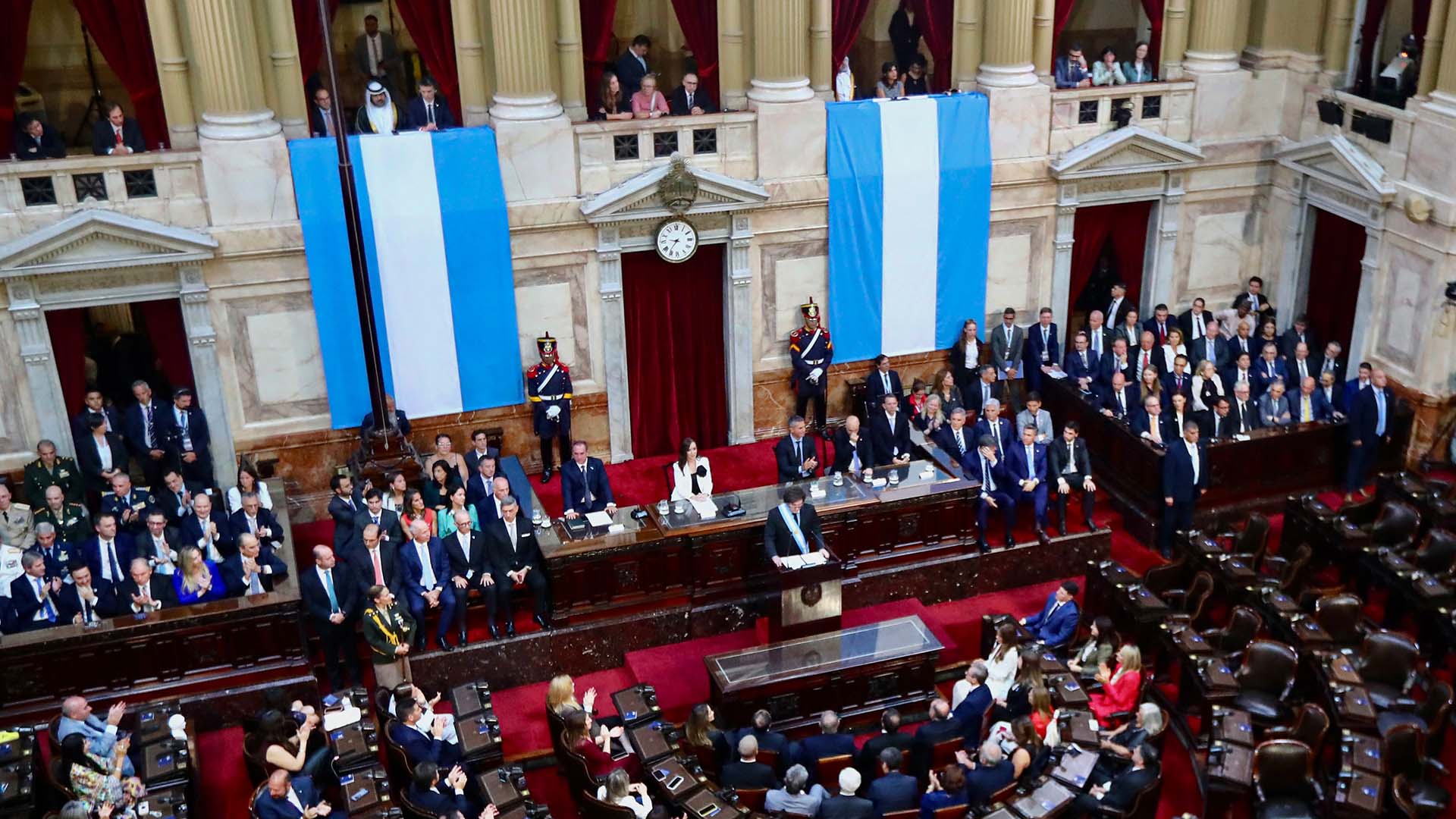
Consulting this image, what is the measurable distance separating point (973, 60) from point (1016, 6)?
958mm

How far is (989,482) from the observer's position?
49.0 ft

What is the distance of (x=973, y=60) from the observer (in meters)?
17.8

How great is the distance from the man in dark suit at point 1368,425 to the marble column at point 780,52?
7261 millimetres

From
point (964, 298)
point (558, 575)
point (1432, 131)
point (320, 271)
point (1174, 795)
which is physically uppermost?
point (1432, 131)

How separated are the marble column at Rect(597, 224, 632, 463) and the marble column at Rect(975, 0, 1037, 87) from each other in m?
5.20

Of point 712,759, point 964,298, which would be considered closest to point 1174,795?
point 712,759

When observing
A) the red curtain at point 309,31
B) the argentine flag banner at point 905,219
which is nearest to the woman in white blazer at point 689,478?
the argentine flag banner at point 905,219

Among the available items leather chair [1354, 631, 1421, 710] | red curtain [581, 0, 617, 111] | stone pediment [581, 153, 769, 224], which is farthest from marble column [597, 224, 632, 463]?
leather chair [1354, 631, 1421, 710]

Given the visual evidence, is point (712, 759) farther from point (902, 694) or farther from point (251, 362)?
point (251, 362)

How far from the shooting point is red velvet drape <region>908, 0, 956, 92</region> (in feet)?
58.0

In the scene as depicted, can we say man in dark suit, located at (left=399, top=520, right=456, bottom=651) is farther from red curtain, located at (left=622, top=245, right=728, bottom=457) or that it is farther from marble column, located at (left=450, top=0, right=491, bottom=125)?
marble column, located at (left=450, top=0, right=491, bottom=125)

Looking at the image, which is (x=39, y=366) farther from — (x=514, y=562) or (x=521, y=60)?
(x=521, y=60)

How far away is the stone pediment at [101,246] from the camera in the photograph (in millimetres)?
14016

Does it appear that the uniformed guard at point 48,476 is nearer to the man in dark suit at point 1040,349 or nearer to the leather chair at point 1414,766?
the man in dark suit at point 1040,349
